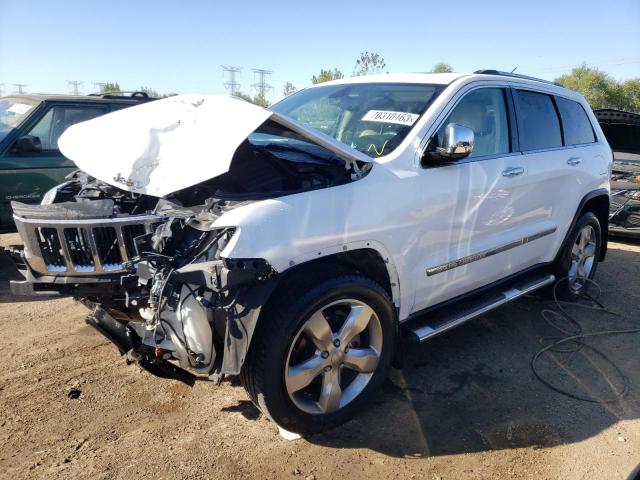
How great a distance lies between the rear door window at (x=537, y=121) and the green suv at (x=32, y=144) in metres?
5.05

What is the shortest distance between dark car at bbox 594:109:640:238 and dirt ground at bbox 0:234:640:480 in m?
3.41

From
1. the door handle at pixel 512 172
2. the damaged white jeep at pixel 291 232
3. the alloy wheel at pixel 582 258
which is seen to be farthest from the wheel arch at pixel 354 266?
the alloy wheel at pixel 582 258

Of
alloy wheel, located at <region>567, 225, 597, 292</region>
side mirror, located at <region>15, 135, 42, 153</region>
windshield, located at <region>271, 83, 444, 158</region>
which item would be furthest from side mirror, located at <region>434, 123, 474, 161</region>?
side mirror, located at <region>15, 135, 42, 153</region>

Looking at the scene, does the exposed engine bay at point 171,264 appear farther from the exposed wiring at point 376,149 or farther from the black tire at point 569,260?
the black tire at point 569,260

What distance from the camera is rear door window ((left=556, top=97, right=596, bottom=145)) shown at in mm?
4478

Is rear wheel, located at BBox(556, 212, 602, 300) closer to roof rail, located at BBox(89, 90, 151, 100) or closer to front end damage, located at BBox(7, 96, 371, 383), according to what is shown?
front end damage, located at BBox(7, 96, 371, 383)

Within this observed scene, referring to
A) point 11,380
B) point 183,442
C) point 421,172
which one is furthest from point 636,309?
point 11,380

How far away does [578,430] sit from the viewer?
9.77 feet

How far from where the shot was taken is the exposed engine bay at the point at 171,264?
2.38m

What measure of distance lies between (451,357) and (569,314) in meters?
1.63

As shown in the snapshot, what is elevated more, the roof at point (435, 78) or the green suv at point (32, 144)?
the roof at point (435, 78)

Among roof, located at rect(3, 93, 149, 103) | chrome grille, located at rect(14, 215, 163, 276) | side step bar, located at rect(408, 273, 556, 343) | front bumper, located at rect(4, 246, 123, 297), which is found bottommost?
side step bar, located at rect(408, 273, 556, 343)

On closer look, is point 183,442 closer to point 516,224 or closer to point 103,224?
point 103,224

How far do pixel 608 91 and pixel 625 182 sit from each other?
48565mm
